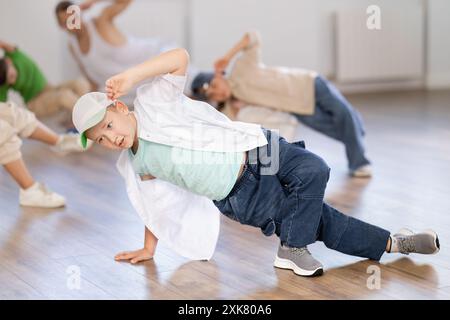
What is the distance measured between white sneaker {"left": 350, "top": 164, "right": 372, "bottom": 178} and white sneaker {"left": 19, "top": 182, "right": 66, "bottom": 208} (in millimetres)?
1216

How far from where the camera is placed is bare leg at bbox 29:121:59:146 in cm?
305

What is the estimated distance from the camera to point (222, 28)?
5.83 m

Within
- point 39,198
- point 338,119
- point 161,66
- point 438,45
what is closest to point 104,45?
point 338,119

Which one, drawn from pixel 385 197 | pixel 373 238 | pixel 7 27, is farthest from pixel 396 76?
pixel 373 238

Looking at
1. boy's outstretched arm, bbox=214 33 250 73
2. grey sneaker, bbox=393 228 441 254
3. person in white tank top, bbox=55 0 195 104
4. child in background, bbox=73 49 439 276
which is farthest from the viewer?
person in white tank top, bbox=55 0 195 104

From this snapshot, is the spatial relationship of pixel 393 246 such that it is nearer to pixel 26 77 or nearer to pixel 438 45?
pixel 26 77

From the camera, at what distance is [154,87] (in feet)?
6.56

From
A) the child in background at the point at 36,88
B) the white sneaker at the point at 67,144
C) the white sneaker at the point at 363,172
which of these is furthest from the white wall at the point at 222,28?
the white sneaker at the point at 363,172

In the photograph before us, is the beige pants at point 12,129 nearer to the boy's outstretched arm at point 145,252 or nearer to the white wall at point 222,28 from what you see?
the boy's outstretched arm at point 145,252

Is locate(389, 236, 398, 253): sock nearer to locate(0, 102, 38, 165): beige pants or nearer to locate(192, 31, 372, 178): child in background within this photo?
locate(192, 31, 372, 178): child in background

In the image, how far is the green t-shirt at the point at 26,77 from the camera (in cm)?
410

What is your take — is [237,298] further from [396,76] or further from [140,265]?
[396,76]

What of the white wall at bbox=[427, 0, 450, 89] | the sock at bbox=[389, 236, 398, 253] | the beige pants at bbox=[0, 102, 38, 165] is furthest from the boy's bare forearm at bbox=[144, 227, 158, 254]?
the white wall at bbox=[427, 0, 450, 89]

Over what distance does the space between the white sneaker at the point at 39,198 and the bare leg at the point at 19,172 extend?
21 millimetres
